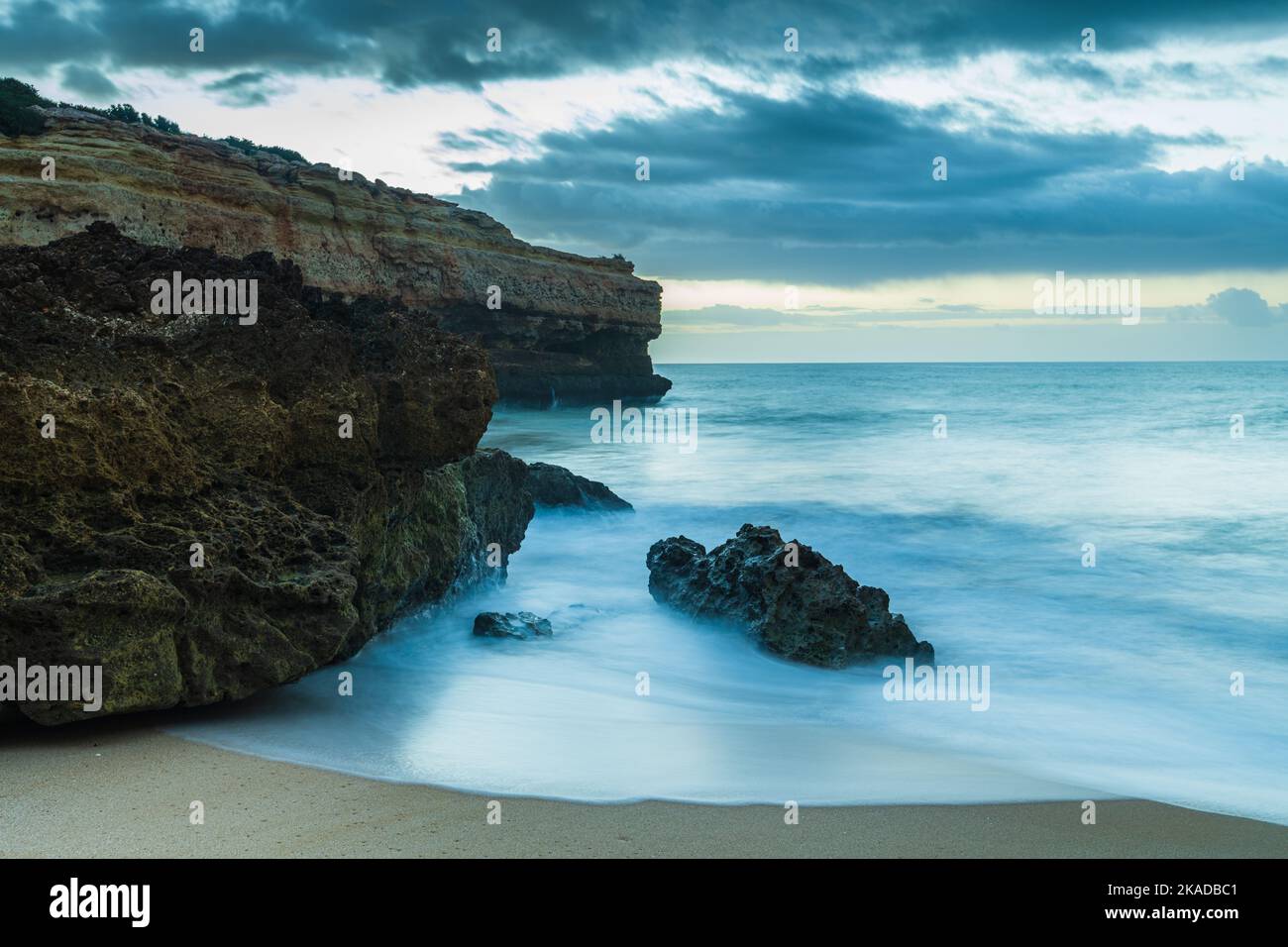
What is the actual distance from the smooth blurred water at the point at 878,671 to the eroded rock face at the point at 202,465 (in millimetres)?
422

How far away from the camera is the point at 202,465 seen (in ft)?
15.7

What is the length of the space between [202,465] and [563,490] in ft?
22.0

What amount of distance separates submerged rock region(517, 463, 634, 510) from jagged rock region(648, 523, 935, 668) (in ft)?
13.7

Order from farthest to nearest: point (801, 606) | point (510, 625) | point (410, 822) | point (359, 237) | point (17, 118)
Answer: point (359, 237), point (17, 118), point (510, 625), point (801, 606), point (410, 822)

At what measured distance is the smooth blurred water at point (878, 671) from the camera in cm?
434

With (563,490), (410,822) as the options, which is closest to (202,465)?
(410,822)

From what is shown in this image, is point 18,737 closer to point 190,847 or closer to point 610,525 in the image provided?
point 190,847

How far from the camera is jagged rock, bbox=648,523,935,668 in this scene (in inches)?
252

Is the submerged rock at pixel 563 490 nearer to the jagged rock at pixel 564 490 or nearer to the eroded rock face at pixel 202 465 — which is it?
the jagged rock at pixel 564 490

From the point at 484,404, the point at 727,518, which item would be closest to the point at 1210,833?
the point at 484,404

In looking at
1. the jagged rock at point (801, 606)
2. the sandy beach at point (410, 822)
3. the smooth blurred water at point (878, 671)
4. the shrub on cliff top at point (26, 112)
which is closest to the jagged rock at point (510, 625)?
the smooth blurred water at point (878, 671)

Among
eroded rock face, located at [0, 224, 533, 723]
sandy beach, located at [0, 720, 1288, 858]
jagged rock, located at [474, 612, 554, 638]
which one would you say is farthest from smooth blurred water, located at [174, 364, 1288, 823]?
eroded rock face, located at [0, 224, 533, 723]

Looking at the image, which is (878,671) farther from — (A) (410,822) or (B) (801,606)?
(A) (410,822)

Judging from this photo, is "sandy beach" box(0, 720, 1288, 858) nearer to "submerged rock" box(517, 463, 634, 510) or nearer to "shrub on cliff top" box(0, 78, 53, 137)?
"submerged rock" box(517, 463, 634, 510)
